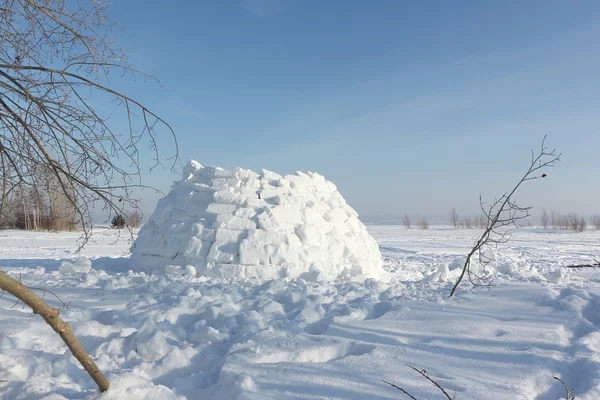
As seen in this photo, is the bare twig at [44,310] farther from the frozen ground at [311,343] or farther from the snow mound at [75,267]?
the snow mound at [75,267]

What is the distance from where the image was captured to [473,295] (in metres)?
4.61

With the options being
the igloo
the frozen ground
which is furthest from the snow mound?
the frozen ground

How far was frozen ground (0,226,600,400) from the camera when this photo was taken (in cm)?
249

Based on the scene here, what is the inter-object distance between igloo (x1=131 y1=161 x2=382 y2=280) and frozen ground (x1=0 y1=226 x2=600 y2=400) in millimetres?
1284

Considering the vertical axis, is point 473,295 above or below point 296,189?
below

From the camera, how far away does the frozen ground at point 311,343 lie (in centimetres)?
249

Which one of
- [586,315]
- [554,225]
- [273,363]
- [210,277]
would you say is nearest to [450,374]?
[273,363]

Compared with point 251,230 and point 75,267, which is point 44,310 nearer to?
point 251,230

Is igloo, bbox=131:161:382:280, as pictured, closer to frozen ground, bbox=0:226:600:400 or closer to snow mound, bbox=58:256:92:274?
snow mound, bbox=58:256:92:274

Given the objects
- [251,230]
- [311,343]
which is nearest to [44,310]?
[311,343]

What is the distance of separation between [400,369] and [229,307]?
84.3 inches

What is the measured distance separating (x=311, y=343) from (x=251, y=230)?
3.58 m

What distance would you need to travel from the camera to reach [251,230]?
21.8 feet

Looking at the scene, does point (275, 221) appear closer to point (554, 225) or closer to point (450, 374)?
point (450, 374)
